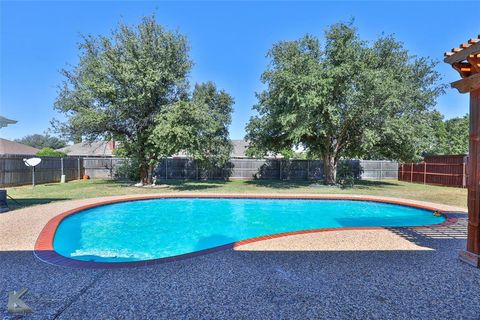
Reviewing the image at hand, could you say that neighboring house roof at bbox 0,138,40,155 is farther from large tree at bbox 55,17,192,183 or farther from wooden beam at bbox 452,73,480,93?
wooden beam at bbox 452,73,480,93

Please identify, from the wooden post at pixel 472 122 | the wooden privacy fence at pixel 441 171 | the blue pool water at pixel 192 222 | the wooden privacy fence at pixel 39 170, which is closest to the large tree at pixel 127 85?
the wooden privacy fence at pixel 39 170

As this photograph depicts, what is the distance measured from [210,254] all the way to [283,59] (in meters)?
12.7

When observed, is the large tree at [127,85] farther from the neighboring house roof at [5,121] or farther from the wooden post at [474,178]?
the wooden post at [474,178]

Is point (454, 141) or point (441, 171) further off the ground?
point (454, 141)

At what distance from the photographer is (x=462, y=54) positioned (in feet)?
12.3

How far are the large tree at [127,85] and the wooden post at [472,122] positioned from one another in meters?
11.5

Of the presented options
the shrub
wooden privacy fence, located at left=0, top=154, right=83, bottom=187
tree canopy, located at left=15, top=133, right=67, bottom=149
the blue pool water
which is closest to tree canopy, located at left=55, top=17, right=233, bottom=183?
the shrub

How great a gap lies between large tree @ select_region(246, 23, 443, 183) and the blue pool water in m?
4.24

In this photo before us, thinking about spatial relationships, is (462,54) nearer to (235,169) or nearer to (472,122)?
(472,122)

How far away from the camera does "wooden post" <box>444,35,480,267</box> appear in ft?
12.1

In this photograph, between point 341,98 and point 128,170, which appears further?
point 128,170

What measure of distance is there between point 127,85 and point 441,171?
18.5 metres

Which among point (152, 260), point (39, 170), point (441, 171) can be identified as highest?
point (441, 171)

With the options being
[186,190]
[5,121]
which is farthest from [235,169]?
[5,121]
